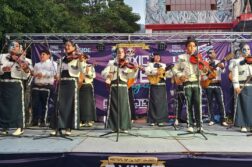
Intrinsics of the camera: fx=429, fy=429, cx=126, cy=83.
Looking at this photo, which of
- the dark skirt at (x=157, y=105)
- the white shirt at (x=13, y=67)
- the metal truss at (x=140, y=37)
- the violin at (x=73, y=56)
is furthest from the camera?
the metal truss at (x=140, y=37)

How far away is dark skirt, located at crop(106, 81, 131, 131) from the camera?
7.17 meters

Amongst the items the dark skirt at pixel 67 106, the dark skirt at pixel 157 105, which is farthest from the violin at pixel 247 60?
the dark skirt at pixel 67 106

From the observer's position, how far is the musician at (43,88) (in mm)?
9195

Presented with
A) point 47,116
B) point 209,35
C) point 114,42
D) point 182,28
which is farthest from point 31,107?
point 182,28

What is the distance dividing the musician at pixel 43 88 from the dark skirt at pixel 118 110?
229 cm

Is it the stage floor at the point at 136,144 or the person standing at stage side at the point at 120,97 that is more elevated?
the person standing at stage side at the point at 120,97

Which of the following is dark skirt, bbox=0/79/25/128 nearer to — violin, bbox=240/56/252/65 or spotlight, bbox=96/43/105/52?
violin, bbox=240/56/252/65

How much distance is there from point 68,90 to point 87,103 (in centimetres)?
265

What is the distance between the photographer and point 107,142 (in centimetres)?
613

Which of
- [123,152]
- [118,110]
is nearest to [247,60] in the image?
[118,110]

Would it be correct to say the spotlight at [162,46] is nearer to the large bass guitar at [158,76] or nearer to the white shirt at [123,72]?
the large bass guitar at [158,76]

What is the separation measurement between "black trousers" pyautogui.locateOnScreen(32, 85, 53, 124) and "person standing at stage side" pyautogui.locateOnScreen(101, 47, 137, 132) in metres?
2.46

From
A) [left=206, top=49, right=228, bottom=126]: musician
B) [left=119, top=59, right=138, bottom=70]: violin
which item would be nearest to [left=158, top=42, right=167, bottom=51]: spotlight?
[left=206, top=49, right=228, bottom=126]: musician

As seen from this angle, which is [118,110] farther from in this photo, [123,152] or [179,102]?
[179,102]
